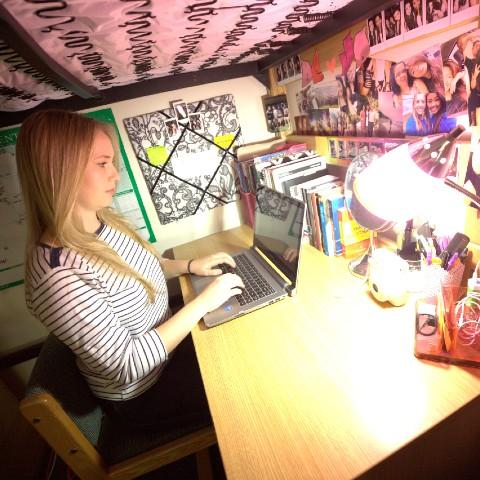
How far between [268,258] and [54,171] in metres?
0.78

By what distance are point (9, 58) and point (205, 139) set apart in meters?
0.91

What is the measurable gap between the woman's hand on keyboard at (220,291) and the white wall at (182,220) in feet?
2.48

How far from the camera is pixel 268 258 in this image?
120 centimetres

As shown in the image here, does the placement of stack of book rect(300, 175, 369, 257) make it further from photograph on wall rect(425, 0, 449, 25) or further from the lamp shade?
photograph on wall rect(425, 0, 449, 25)

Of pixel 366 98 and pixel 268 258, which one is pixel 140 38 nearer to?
pixel 366 98

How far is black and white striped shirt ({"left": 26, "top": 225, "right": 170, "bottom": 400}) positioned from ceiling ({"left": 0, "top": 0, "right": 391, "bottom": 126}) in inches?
19.6

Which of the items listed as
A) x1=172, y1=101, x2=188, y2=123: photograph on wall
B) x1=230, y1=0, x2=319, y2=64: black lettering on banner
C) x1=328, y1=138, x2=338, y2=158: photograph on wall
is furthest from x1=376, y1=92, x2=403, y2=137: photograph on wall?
x1=172, y1=101, x2=188, y2=123: photograph on wall

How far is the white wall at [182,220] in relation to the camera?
4.76 ft

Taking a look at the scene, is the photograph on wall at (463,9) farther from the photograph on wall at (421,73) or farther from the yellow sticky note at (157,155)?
the yellow sticky note at (157,155)

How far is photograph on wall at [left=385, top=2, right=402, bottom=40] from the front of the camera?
778mm

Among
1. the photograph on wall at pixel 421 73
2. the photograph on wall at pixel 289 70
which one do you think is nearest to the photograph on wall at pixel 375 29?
the photograph on wall at pixel 421 73

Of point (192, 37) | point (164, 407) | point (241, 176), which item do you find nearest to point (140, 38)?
point (192, 37)

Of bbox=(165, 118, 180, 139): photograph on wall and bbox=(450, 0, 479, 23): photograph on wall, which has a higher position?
bbox=(450, 0, 479, 23): photograph on wall

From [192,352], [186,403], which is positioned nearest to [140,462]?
[186,403]
